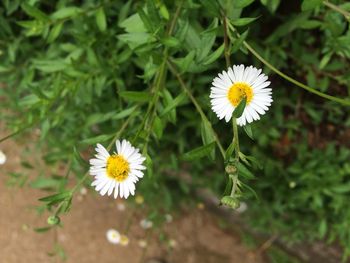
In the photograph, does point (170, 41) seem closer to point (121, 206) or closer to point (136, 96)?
point (136, 96)

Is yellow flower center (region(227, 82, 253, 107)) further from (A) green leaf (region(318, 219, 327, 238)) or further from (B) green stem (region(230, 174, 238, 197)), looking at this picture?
(A) green leaf (region(318, 219, 327, 238))

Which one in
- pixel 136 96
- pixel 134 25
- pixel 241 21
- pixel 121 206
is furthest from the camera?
pixel 121 206

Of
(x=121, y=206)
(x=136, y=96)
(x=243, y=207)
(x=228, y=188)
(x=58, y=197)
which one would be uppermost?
(x=243, y=207)

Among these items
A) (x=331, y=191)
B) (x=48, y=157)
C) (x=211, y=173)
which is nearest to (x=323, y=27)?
(x=331, y=191)

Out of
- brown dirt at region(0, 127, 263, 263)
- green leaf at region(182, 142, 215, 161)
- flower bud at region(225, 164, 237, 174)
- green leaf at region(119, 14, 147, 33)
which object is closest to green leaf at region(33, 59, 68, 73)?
green leaf at region(119, 14, 147, 33)

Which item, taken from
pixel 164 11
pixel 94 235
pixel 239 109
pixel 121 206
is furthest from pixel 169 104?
pixel 94 235

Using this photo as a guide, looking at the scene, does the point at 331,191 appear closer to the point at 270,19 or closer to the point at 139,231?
the point at 270,19

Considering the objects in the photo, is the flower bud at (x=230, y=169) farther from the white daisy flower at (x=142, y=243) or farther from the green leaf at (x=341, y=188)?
the white daisy flower at (x=142, y=243)
